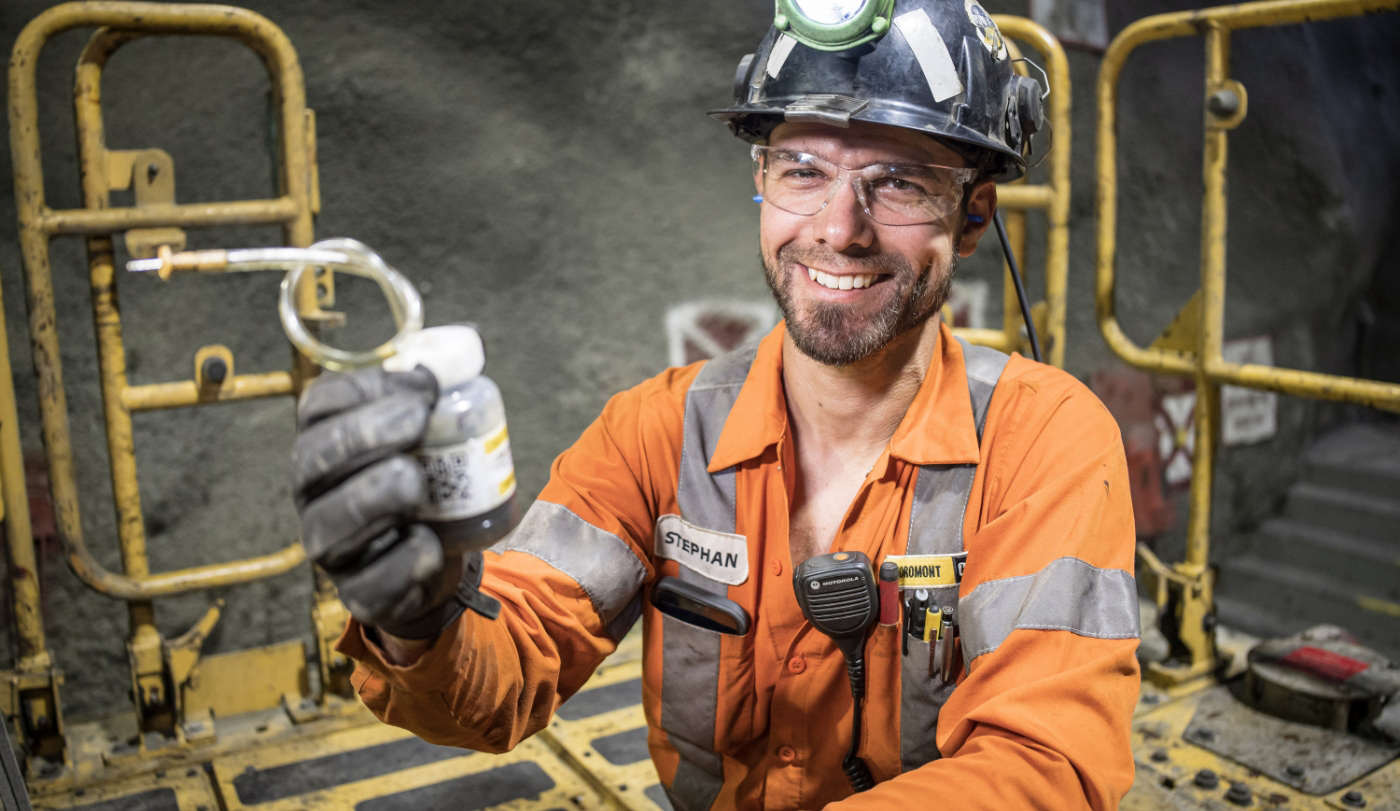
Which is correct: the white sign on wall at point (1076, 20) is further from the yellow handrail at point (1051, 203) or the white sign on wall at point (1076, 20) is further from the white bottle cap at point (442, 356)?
the white bottle cap at point (442, 356)

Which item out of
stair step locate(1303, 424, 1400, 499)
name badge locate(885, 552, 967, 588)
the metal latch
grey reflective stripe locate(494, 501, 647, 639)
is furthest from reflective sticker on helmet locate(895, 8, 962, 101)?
stair step locate(1303, 424, 1400, 499)

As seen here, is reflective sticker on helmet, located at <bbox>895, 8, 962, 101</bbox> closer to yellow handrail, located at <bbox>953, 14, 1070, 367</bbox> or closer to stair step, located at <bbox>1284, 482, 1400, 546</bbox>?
yellow handrail, located at <bbox>953, 14, 1070, 367</bbox>

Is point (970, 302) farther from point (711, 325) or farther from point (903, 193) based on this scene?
point (903, 193)

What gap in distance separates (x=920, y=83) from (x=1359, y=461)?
4209 mm

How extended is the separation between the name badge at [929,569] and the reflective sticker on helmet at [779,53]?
81 centimetres

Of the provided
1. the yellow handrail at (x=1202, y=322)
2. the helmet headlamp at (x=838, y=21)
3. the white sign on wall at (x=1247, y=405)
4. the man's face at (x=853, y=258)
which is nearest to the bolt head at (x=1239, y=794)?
the yellow handrail at (x=1202, y=322)

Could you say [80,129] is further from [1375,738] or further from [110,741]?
[1375,738]

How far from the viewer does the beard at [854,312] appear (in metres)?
1.66

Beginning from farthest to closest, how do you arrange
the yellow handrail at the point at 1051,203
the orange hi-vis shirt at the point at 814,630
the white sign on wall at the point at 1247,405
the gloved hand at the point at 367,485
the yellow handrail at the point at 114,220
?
the white sign on wall at the point at 1247,405 → the yellow handrail at the point at 1051,203 → the yellow handrail at the point at 114,220 → the orange hi-vis shirt at the point at 814,630 → the gloved hand at the point at 367,485

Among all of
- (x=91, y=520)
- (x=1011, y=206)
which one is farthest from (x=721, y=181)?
(x=91, y=520)

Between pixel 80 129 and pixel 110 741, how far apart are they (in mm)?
1284

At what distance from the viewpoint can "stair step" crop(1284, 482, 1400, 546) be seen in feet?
14.7

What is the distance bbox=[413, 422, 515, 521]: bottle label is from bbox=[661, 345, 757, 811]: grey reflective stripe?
734 mm

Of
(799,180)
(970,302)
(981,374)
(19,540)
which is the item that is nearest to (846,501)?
(981,374)
